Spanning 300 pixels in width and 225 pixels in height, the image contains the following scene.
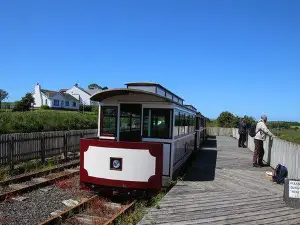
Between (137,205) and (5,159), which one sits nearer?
(137,205)

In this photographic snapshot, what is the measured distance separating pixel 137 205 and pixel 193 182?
6.81ft

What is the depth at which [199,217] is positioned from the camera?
548 centimetres

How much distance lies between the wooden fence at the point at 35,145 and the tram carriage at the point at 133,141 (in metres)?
3.68

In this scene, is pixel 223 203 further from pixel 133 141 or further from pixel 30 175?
pixel 30 175

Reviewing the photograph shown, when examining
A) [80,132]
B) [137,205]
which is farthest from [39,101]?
[137,205]

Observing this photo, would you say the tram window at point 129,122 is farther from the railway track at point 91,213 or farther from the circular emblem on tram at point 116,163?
the railway track at point 91,213

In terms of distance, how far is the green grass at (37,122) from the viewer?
67.5 feet

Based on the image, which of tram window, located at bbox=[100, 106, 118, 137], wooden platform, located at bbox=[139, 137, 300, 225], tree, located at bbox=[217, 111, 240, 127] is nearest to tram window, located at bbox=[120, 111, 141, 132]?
tram window, located at bbox=[100, 106, 118, 137]

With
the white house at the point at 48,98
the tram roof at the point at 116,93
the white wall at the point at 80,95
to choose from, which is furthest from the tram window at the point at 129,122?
the white wall at the point at 80,95

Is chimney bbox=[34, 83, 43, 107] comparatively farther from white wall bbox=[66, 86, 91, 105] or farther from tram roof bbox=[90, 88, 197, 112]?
tram roof bbox=[90, 88, 197, 112]

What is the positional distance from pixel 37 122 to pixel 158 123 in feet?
55.2

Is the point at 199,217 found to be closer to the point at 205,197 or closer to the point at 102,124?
the point at 205,197

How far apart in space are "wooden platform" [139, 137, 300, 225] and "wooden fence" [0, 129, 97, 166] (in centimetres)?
624

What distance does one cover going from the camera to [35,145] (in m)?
12.3
